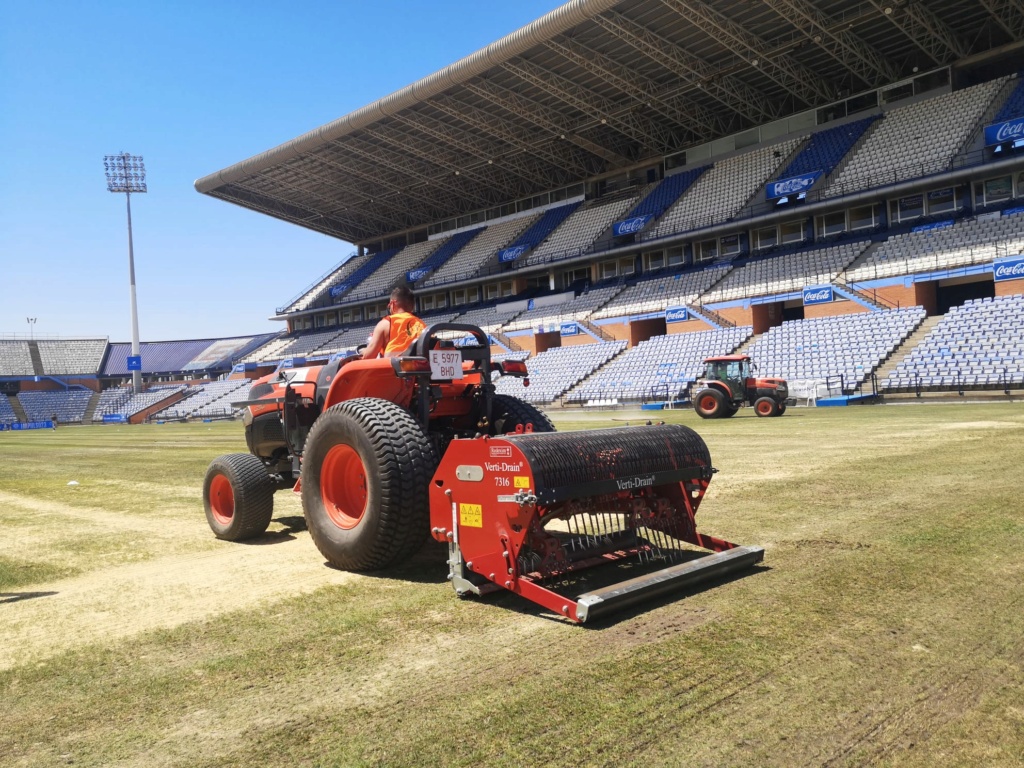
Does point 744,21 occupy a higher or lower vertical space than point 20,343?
higher

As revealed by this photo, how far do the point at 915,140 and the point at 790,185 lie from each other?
5.78m

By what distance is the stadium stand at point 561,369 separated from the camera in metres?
36.1

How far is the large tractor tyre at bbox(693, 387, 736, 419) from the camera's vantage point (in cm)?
2047

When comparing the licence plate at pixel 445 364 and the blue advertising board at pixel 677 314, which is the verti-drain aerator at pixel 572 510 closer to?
the licence plate at pixel 445 364

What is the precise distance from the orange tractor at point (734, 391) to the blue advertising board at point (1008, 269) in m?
11.9

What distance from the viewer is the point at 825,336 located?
28391 millimetres

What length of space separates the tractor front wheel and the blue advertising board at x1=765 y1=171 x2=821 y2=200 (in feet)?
66.5

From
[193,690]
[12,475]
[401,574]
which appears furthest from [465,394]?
[12,475]

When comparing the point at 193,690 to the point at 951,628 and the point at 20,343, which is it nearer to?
the point at 951,628

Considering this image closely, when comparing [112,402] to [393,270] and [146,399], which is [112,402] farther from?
[393,270]

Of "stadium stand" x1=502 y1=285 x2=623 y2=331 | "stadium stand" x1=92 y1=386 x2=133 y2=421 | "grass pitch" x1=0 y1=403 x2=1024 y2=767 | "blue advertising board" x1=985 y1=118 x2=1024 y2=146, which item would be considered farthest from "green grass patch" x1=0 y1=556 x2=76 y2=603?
"stadium stand" x1=92 y1=386 x2=133 y2=421

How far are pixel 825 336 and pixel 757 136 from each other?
62.2 ft

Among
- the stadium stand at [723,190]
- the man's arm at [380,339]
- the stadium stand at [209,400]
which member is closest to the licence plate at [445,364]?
the man's arm at [380,339]

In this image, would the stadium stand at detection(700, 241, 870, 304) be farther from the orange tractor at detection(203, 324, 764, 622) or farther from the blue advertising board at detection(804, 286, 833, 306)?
the orange tractor at detection(203, 324, 764, 622)
